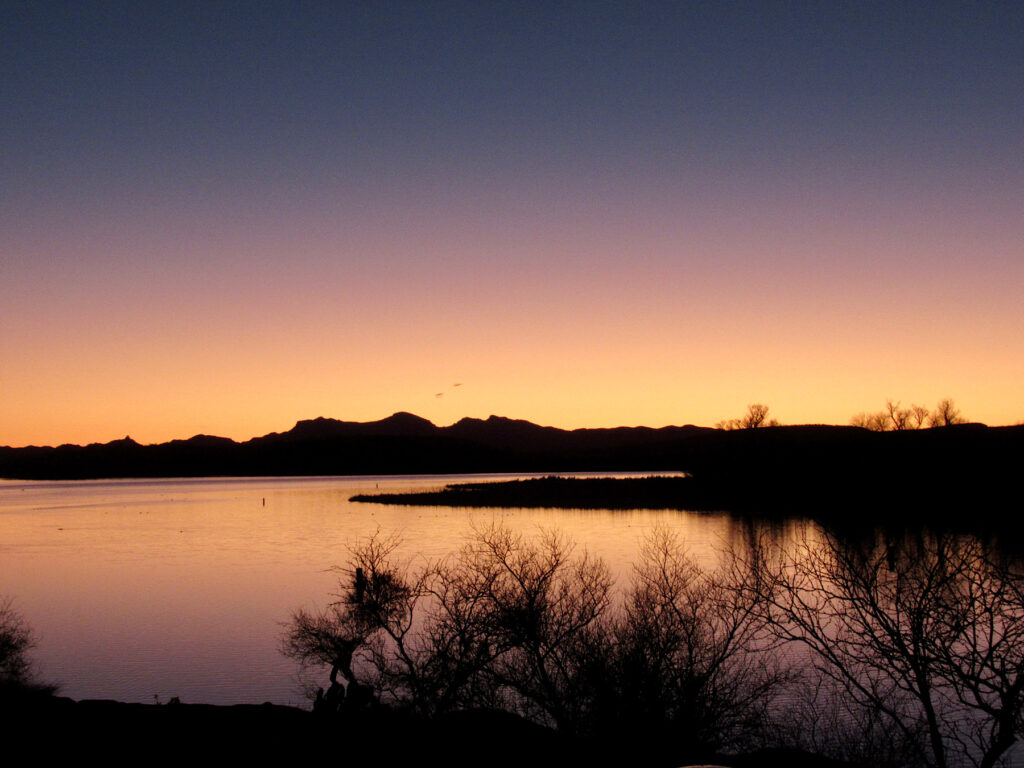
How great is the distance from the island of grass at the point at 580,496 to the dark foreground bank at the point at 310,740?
229 feet

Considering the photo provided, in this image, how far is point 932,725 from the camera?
16.9 meters

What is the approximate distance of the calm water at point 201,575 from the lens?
36.8 meters

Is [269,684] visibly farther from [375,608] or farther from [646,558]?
[646,558]

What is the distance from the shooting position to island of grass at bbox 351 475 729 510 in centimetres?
10088

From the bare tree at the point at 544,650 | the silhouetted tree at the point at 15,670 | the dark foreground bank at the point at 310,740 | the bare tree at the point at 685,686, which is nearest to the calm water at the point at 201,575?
the silhouetted tree at the point at 15,670

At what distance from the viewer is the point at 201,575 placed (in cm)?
6166

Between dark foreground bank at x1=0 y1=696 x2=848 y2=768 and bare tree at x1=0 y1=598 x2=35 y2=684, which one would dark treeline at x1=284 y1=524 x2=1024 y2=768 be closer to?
dark foreground bank at x1=0 y1=696 x2=848 y2=768

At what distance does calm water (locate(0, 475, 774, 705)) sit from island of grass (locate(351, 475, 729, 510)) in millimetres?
5735

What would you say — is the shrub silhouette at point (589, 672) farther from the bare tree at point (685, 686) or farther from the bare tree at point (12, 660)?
the bare tree at point (12, 660)

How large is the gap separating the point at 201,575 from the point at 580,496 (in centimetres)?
6140

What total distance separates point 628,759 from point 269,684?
56.4ft

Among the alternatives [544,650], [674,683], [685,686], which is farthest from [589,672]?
[544,650]

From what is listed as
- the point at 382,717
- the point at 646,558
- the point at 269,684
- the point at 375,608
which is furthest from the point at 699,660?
the point at 646,558

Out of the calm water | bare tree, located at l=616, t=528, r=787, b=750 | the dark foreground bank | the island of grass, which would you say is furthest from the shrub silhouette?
the island of grass
